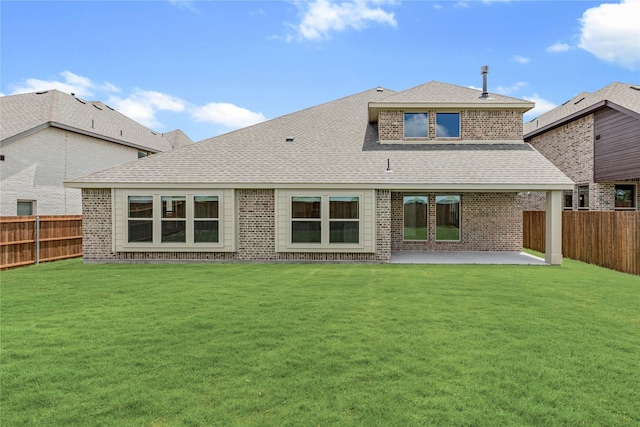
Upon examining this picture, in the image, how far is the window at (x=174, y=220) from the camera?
12.2 m

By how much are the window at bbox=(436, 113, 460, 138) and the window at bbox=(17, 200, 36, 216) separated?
19.2 m

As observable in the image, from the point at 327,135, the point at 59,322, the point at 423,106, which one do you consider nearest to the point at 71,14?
the point at 327,135

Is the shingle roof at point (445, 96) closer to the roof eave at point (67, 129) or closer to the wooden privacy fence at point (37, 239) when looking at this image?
the wooden privacy fence at point (37, 239)

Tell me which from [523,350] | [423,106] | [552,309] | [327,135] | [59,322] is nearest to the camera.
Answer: [523,350]

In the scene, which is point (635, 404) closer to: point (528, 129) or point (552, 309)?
point (552, 309)

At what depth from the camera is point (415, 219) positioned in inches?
603

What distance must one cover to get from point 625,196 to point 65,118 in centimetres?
2927

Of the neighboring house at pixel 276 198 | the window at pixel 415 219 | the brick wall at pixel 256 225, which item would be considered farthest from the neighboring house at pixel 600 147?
the brick wall at pixel 256 225

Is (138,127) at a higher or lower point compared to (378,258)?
higher

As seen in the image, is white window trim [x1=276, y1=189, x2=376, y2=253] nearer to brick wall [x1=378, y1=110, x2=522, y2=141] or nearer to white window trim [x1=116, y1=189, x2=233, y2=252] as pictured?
white window trim [x1=116, y1=189, x2=233, y2=252]

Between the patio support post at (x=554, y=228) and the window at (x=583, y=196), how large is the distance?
30.9ft

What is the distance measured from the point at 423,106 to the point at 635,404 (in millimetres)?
12619

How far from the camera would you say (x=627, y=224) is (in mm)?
10555

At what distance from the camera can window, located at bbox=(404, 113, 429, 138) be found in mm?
14941
